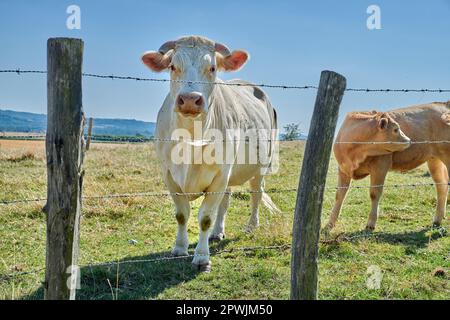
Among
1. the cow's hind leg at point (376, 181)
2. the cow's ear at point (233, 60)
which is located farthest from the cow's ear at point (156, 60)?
the cow's hind leg at point (376, 181)

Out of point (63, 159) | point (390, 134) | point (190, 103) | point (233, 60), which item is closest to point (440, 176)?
point (390, 134)

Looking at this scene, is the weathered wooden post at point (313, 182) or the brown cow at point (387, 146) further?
the brown cow at point (387, 146)

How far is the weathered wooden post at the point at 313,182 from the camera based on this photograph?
150 inches

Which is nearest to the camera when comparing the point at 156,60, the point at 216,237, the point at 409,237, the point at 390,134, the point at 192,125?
the point at 192,125

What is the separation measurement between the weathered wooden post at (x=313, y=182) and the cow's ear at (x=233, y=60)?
2438 millimetres

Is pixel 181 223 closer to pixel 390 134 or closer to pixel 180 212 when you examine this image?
pixel 180 212

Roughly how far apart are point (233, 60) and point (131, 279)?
2.81 meters

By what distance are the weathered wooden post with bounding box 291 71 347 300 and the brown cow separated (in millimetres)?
3613

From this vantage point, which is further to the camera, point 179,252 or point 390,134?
point 390,134

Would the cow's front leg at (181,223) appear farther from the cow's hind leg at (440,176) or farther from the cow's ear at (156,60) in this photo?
the cow's hind leg at (440,176)

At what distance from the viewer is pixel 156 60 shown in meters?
5.89

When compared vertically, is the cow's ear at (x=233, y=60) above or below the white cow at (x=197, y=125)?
above

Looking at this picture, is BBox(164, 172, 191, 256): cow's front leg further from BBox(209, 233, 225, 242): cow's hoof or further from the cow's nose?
the cow's nose
